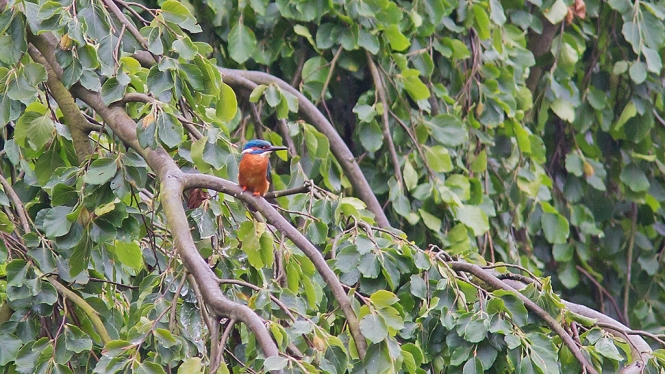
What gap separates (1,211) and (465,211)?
2.01 meters

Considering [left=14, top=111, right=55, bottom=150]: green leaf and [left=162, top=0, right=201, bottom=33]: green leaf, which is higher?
[left=162, top=0, right=201, bottom=33]: green leaf

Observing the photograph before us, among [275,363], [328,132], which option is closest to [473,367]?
[275,363]

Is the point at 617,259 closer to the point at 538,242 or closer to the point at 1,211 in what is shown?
the point at 538,242

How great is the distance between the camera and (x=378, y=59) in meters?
4.16

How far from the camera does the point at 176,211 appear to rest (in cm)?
214

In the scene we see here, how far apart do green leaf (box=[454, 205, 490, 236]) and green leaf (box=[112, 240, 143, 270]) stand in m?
1.64

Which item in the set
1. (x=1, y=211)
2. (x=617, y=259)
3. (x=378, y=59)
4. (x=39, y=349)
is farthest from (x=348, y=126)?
(x=39, y=349)

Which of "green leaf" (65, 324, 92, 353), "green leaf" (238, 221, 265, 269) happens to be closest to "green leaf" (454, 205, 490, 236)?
"green leaf" (238, 221, 265, 269)

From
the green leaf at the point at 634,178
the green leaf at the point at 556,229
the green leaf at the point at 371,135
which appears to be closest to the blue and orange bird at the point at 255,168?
the green leaf at the point at 371,135

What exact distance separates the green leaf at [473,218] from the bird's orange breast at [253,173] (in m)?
1.23

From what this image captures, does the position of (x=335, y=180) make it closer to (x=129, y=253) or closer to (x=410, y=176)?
(x=410, y=176)

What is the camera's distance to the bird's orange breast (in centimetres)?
271

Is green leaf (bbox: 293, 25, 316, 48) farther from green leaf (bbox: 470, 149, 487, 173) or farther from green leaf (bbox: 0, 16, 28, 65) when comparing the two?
green leaf (bbox: 0, 16, 28, 65)

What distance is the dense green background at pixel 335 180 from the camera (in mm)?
2361
